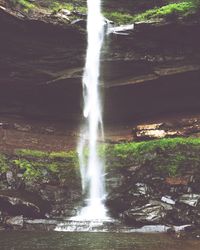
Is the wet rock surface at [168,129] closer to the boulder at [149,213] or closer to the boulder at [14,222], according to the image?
the boulder at [149,213]

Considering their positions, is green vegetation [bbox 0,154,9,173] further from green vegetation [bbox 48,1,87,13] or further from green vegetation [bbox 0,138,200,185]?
green vegetation [bbox 48,1,87,13]

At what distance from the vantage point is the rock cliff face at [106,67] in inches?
898

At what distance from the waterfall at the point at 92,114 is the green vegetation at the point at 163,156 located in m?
1.03

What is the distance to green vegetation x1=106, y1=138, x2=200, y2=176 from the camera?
1967cm

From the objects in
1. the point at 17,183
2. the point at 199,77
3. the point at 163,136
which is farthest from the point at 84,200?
the point at 199,77

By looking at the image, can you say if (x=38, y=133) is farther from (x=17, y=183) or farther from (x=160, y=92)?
(x=160, y=92)

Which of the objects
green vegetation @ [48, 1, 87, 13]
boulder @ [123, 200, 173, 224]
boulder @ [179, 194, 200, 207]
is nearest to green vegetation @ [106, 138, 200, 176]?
boulder @ [179, 194, 200, 207]

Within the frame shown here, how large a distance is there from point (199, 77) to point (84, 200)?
8779 millimetres

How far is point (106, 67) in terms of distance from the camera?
24234mm

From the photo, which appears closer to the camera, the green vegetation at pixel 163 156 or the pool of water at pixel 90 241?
the pool of water at pixel 90 241

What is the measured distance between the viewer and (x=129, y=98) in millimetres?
24828

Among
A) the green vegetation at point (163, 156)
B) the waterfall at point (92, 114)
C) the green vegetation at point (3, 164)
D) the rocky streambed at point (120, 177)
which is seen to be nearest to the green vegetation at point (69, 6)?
the waterfall at point (92, 114)

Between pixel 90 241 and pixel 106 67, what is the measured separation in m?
12.5

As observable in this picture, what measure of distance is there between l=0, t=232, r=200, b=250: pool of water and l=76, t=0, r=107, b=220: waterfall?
6.19m
